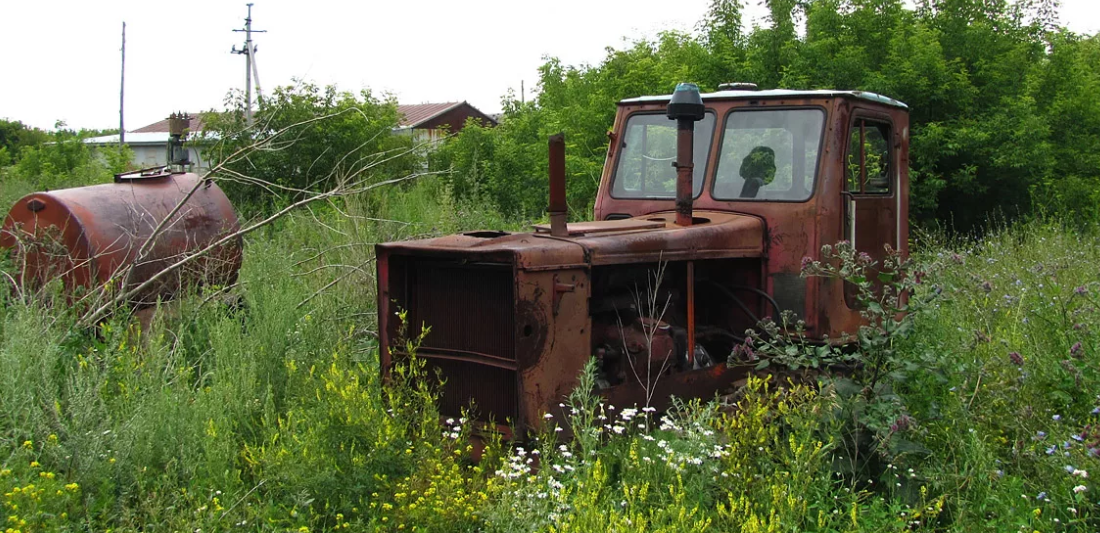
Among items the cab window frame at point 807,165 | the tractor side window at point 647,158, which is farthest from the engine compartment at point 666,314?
the tractor side window at point 647,158

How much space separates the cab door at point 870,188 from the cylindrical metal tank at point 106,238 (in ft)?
13.9

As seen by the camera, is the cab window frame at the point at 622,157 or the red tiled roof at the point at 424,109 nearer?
the cab window frame at the point at 622,157

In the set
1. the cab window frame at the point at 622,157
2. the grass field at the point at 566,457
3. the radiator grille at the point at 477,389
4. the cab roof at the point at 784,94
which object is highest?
the cab roof at the point at 784,94

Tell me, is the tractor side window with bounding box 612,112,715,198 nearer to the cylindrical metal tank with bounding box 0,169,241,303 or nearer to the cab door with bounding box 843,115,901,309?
the cab door with bounding box 843,115,901,309

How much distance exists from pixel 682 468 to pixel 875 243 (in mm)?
2655

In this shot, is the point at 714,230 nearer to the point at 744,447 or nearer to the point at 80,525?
the point at 744,447

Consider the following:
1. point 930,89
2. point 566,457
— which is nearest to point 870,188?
point 566,457

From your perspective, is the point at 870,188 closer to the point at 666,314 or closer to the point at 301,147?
the point at 666,314

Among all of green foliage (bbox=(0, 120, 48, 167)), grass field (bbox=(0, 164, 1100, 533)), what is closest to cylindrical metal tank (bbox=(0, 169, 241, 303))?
grass field (bbox=(0, 164, 1100, 533))

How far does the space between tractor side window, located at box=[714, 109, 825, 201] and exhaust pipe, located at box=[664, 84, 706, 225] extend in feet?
1.91

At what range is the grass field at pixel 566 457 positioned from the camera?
143 inches

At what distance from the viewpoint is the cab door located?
213 inches

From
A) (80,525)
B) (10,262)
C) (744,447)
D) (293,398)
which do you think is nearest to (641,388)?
(744,447)

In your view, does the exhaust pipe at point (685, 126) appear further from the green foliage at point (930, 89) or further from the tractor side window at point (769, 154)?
the green foliage at point (930, 89)
